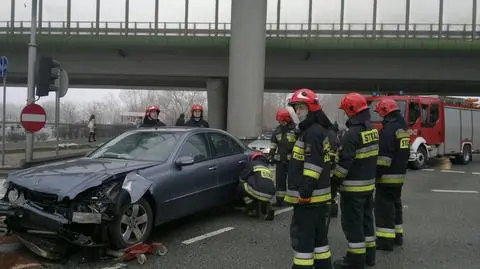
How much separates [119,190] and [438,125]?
559 inches

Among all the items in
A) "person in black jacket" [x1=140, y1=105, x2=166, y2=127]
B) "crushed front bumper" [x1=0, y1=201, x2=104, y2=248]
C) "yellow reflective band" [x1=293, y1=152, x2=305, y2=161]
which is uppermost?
"person in black jacket" [x1=140, y1=105, x2=166, y2=127]

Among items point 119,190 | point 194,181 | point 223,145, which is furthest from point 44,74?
point 119,190

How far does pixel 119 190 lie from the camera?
17.9ft

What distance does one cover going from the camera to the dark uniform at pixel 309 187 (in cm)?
438

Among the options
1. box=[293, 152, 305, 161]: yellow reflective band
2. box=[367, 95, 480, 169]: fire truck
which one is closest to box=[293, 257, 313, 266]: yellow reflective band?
box=[293, 152, 305, 161]: yellow reflective band

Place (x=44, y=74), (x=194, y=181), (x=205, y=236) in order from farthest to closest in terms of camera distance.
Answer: (x=44, y=74) → (x=194, y=181) → (x=205, y=236)

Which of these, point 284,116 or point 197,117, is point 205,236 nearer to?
point 284,116

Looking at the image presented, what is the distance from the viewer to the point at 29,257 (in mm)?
5289

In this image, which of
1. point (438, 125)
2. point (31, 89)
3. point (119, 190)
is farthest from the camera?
point (438, 125)

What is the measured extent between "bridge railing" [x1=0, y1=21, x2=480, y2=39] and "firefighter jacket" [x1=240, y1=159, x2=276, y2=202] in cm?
1922

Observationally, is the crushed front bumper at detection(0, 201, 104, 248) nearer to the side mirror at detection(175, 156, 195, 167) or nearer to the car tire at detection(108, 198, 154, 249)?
the car tire at detection(108, 198, 154, 249)

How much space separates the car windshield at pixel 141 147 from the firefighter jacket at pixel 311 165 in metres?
2.42

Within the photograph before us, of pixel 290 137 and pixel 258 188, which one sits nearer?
pixel 258 188

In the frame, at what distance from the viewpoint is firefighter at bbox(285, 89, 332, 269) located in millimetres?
4383
